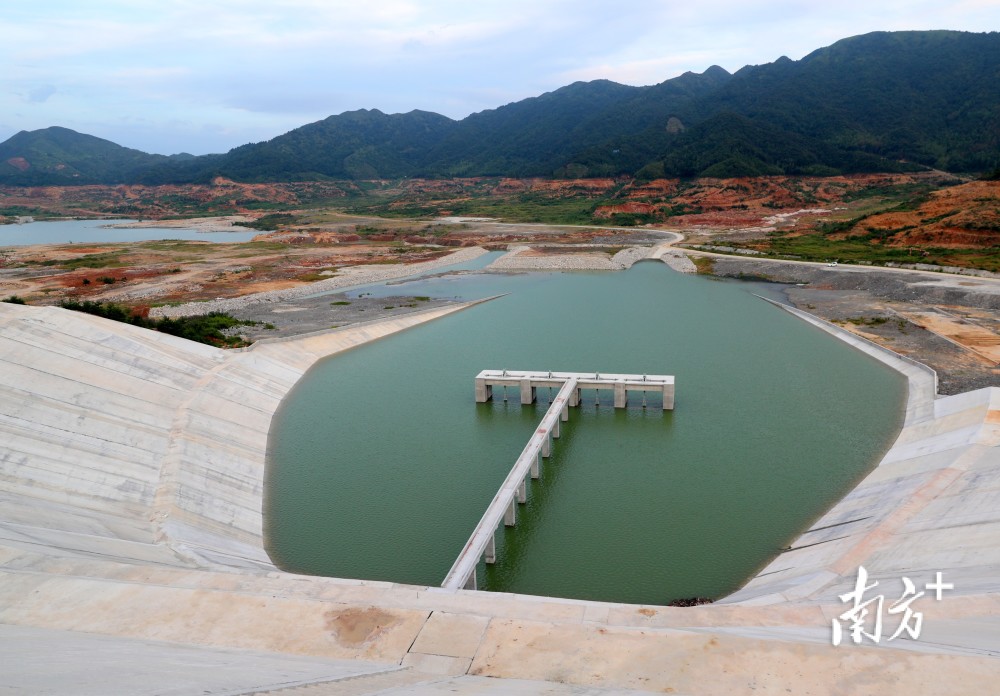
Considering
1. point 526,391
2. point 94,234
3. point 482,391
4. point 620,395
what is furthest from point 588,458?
point 94,234

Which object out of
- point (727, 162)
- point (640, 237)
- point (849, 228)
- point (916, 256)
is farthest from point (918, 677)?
point (727, 162)

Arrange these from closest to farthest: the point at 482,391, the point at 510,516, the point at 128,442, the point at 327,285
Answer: the point at 510,516 < the point at 128,442 < the point at 482,391 < the point at 327,285

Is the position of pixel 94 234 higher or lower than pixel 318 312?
higher

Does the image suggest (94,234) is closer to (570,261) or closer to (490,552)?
(570,261)

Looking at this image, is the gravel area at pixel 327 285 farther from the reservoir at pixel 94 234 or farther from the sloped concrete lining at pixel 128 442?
the reservoir at pixel 94 234

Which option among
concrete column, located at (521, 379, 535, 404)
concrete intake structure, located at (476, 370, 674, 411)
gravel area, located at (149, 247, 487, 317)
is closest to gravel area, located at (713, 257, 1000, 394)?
concrete intake structure, located at (476, 370, 674, 411)

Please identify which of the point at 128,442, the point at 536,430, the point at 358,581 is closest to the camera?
the point at 358,581

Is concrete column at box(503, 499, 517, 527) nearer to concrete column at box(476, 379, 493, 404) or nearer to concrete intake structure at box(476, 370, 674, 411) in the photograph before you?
concrete intake structure at box(476, 370, 674, 411)
